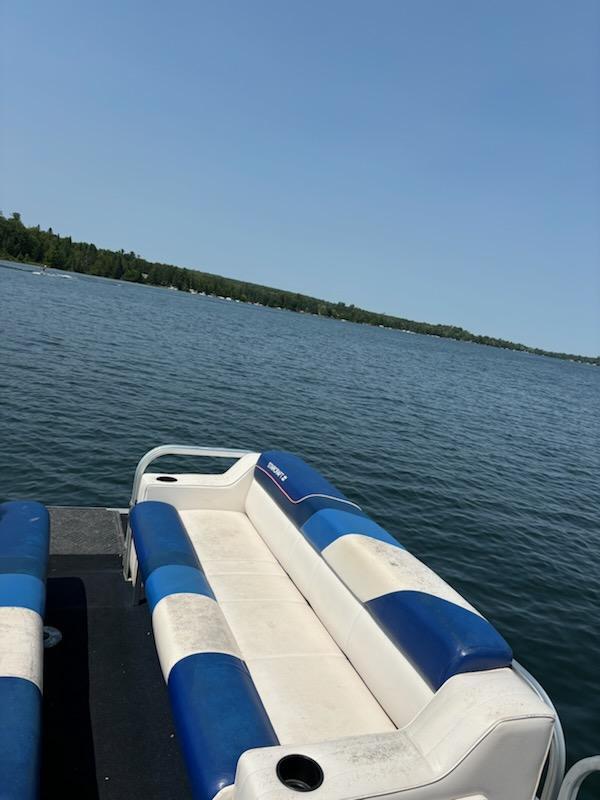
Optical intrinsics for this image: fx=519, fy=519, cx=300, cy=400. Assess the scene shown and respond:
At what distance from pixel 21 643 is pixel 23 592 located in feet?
1.44

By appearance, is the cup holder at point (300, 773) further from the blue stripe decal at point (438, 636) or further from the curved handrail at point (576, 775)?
the curved handrail at point (576, 775)

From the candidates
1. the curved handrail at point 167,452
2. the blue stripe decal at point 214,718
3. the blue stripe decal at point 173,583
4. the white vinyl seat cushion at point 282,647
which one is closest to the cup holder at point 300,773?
the blue stripe decal at point 214,718

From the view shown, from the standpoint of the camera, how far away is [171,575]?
140 inches

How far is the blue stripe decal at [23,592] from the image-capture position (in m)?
3.02

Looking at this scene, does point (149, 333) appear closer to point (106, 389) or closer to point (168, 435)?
point (106, 389)

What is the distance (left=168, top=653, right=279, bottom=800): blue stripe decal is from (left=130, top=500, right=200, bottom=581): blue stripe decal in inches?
40.5

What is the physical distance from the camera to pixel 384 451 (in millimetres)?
14703

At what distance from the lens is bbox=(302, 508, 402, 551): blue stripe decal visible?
3.64m

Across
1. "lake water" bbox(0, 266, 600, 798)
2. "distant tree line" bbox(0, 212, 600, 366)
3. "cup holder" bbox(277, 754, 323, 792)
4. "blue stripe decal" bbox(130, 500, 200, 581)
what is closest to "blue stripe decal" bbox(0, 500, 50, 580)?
"blue stripe decal" bbox(130, 500, 200, 581)

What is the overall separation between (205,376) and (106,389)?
209 inches

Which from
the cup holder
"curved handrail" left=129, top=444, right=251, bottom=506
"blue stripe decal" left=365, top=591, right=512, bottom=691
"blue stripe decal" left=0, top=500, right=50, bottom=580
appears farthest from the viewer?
"curved handrail" left=129, top=444, right=251, bottom=506

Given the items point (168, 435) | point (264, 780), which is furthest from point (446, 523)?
point (264, 780)

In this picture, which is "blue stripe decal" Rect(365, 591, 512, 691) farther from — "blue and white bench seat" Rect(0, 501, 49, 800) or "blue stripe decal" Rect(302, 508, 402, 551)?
"blue and white bench seat" Rect(0, 501, 49, 800)

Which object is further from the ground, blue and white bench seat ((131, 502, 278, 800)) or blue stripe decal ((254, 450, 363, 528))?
blue stripe decal ((254, 450, 363, 528))
